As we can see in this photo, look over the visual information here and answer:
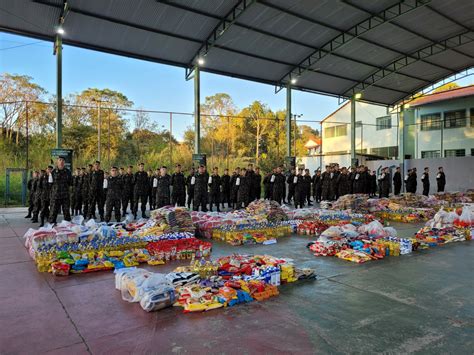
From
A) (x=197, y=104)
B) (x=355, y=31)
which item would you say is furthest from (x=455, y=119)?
(x=197, y=104)

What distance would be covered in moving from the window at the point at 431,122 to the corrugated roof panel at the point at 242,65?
14.1 metres

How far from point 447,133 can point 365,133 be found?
22.8ft

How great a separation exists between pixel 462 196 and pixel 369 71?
881 centimetres

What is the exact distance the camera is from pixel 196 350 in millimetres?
2814

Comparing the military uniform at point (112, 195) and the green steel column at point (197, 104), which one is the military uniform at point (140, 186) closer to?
the military uniform at point (112, 195)

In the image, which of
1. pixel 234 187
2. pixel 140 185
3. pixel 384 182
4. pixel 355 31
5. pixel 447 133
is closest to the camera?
pixel 140 185

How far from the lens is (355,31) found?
15.7 meters

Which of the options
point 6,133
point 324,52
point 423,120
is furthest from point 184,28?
point 423,120

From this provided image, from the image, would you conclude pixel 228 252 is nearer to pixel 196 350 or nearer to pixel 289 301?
pixel 289 301

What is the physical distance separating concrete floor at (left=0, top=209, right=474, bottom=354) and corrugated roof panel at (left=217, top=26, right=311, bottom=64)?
38.3ft

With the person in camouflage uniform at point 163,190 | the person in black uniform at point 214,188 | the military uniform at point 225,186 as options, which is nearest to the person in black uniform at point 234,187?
the military uniform at point 225,186

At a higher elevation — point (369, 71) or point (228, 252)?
point (369, 71)

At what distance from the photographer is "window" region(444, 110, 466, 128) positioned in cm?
2440

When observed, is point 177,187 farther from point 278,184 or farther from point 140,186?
point 278,184
